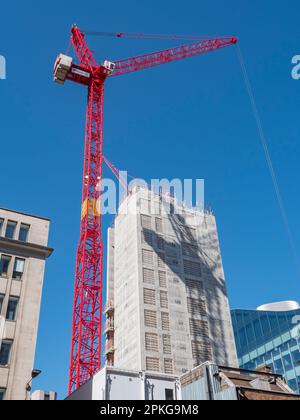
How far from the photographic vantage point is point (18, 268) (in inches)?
1527

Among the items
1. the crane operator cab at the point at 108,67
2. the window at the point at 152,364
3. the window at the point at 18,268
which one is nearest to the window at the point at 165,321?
the window at the point at 152,364

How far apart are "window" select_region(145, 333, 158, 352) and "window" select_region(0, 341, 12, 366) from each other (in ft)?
110

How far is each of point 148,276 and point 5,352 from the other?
40067 millimetres

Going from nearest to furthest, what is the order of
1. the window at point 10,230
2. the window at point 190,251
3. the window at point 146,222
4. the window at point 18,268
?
the window at point 18,268 → the window at point 10,230 → the window at point 146,222 → the window at point 190,251

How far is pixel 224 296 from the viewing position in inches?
3164

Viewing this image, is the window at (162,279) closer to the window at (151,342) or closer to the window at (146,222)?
the window at (146,222)

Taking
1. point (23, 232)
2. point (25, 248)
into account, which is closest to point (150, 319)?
point (23, 232)

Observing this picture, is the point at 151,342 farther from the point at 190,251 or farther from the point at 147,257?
the point at 190,251

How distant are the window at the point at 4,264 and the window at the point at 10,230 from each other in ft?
6.58

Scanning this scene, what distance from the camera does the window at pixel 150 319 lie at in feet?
224

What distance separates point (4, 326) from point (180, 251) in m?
47.7

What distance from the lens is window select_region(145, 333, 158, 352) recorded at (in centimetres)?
6600

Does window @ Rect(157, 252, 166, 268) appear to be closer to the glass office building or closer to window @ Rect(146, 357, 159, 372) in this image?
window @ Rect(146, 357, 159, 372)
